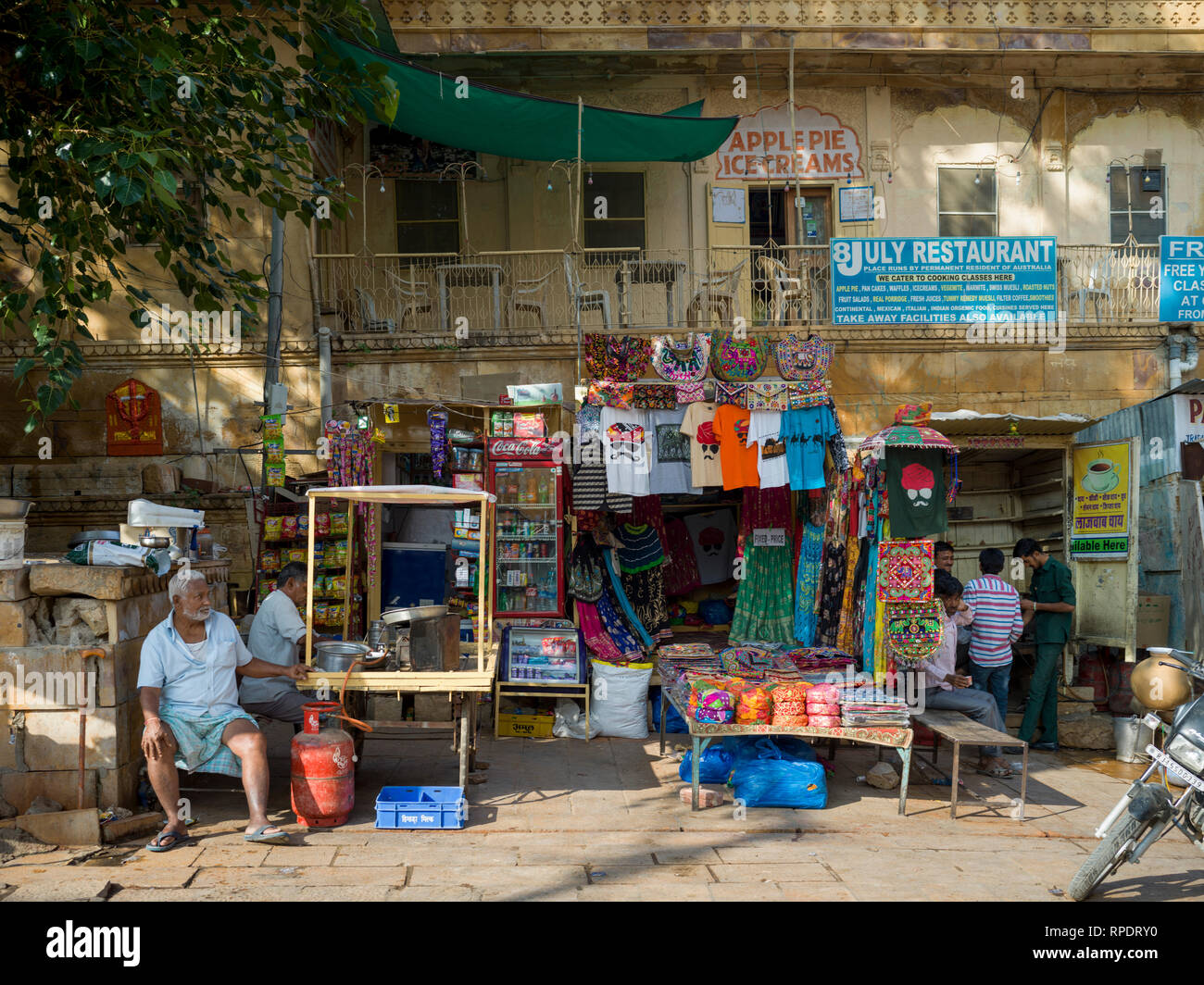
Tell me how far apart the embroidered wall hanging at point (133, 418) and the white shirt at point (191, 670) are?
20.7 ft

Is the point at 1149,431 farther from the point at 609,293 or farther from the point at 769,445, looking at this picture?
the point at 609,293

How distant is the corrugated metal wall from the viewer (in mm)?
9422

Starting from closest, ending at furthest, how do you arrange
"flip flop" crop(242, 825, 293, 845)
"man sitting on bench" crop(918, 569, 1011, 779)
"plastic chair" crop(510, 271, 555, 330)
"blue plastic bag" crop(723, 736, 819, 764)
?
"flip flop" crop(242, 825, 293, 845), "blue plastic bag" crop(723, 736, 819, 764), "man sitting on bench" crop(918, 569, 1011, 779), "plastic chair" crop(510, 271, 555, 330)

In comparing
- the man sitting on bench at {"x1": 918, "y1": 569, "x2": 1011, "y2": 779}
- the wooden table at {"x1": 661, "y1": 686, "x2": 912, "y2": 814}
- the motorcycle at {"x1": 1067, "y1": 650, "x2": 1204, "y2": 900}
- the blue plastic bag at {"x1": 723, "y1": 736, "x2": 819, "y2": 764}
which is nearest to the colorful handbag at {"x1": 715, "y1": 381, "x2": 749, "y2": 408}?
the man sitting on bench at {"x1": 918, "y1": 569, "x2": 1011, "y2": 779}

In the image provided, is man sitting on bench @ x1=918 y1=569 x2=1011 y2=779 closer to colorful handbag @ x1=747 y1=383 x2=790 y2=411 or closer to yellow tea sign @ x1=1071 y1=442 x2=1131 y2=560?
colorful handbag @ x1=747 y1=383 x2=790 y2=411

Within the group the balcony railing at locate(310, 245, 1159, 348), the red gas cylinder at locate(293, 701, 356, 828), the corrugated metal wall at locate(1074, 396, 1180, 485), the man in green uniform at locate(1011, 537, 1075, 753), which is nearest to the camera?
the red gas cylinder at locate(293, 701, 356, 828)

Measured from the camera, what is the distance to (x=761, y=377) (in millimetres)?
9555

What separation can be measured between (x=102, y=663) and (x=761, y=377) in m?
6.28

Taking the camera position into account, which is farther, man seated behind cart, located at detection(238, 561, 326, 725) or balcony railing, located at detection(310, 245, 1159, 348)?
balcony railing, located at detection(310, 245, 1159, 348)

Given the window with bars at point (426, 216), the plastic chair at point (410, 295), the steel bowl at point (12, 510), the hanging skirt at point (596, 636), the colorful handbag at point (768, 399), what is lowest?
the hanging skirt at point (596, 636)

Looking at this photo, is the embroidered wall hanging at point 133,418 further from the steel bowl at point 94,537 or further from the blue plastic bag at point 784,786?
the blue plastic bag at point 784,786

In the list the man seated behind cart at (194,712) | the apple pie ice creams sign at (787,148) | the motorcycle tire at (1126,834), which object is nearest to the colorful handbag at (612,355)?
the man seated behind cart at (194,712)

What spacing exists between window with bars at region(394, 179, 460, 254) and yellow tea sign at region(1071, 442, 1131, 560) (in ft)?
27.1

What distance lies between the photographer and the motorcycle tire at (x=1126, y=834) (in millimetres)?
4750
